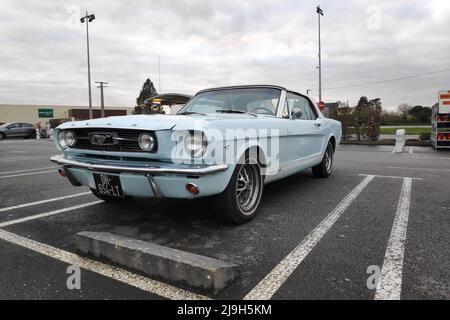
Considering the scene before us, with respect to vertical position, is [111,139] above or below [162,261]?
above

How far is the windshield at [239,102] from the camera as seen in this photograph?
4098 millimetres

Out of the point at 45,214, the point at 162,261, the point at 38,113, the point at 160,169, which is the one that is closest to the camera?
the point at 162,261

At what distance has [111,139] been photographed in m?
3.01

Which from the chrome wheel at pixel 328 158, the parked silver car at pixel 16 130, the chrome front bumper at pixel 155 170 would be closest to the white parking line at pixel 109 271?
the chrome front bumper at pixel 155 170

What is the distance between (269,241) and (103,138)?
177 centimetres

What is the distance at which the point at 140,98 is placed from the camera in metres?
64.4

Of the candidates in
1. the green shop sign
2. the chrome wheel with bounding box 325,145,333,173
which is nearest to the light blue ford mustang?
the chrome wheel with bounding box 325,145,333,173

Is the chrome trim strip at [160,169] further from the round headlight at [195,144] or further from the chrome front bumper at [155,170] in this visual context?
the round headlight at [195,144]

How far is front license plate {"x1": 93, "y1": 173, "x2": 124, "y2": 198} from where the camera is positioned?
2946 mm

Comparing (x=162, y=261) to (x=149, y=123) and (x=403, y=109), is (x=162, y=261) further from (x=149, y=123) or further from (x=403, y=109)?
(x=403, y=109)

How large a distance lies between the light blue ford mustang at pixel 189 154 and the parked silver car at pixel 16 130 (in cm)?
2868

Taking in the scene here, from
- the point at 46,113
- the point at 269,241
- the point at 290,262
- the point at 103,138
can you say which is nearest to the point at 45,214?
the point at 103,138

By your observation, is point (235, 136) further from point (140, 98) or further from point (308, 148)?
point (140, 98)
